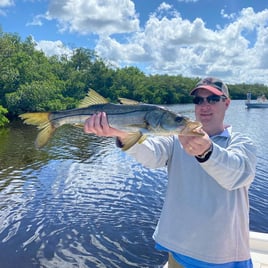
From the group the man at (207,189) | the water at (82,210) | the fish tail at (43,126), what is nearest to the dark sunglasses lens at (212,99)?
the man at (207,189)

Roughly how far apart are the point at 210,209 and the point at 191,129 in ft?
2.44

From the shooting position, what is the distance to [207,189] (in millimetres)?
2717

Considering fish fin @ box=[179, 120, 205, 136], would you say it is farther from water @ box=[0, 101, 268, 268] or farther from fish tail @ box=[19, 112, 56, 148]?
water @ box=[0, 101, 268, 268]

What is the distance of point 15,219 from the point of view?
10.7 meters

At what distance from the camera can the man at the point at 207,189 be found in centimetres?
252

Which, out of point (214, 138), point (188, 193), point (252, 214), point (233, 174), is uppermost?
point (214, 138)

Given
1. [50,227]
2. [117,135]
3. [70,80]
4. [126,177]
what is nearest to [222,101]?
[117,135]

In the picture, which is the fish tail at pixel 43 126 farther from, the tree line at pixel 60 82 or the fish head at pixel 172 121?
the tree line at pixel 60 82

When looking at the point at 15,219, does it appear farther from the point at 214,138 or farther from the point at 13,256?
the point at 214,138

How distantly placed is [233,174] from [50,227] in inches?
349

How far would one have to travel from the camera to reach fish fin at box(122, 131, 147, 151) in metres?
2.86

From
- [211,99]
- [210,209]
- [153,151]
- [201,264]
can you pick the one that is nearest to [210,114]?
[211,99]

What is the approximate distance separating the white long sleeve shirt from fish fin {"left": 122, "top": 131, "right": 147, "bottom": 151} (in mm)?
383

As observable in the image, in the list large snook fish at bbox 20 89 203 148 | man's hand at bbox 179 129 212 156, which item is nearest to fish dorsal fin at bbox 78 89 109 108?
large snook fish at bbox 20 89 203 148
